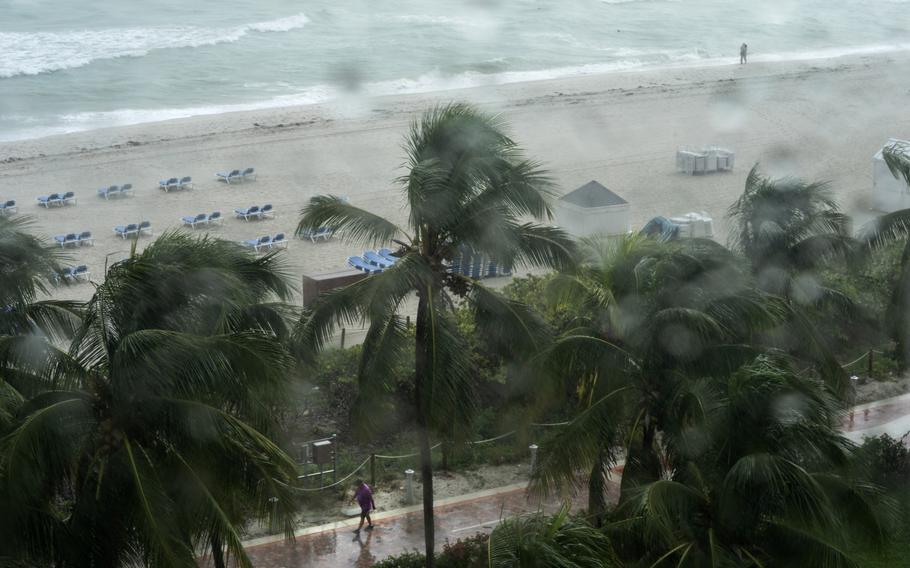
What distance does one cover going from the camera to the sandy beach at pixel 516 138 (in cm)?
1730

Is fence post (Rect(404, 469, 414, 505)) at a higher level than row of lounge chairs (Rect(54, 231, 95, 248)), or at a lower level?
lower

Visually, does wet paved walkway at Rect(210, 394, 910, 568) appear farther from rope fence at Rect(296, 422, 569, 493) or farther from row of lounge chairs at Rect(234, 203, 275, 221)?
row of lounge chairs at Rect(234, 203, 275, 221)

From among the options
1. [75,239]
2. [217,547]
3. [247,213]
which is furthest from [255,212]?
[217,547]

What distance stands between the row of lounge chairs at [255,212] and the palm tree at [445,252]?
1033 centimetres

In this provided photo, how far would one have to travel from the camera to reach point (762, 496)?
4.91 meters

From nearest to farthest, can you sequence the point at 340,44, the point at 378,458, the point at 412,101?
1. the point at 378,458
2. the point at 412,101
3. the point at 340,44

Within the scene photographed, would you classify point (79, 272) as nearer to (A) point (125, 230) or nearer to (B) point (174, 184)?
(A) point (125, 230)

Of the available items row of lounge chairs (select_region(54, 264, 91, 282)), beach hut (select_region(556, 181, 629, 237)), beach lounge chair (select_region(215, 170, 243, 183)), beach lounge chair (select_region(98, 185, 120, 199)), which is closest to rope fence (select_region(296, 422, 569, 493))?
beach hut (select_region(556, 181, 629, 237))

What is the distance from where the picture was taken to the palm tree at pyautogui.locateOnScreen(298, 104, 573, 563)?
6.09m

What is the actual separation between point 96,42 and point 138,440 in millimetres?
30693

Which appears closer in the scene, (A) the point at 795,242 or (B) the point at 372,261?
(A) the point at 795,242

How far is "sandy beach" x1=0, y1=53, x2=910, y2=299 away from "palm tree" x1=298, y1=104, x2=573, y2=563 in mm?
8372

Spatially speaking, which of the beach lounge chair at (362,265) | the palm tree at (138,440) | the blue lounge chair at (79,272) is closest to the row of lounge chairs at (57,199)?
the blue lounge chair at (79,272)

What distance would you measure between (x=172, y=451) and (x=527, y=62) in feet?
88.6
